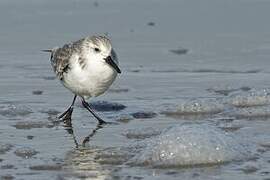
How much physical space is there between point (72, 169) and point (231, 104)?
6.82 feet

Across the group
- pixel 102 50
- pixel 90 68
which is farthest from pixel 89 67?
pixel 102 50

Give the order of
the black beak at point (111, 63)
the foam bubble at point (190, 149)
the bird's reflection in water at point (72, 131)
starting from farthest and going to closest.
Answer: the black beak at point (111, 63), the bird's reflection in water at point (72, 131), the foam bubble at point (190, 149)

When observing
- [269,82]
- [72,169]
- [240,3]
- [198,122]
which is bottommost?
[72,169]

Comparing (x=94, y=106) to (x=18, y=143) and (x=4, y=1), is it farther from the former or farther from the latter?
(x=4, y=1)

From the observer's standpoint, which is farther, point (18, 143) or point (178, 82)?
point (178, 82)

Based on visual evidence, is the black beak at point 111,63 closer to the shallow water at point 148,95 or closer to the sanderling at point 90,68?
the sanderling at point 90,68

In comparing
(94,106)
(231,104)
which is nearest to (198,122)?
(231,104)

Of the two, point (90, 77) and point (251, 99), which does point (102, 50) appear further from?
point (251, 99)

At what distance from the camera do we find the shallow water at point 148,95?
5.55 m

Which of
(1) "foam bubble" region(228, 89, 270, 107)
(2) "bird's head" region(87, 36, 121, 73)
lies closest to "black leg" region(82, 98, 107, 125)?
(2) "bird's head" region(87, 36, 121, 73)

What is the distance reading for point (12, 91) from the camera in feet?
25.2

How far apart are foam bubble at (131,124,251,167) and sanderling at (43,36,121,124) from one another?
1.13 m

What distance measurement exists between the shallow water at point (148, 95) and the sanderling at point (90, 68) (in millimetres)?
229

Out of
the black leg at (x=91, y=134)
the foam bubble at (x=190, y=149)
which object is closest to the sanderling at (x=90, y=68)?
the black leg at (x=91, y=134)
